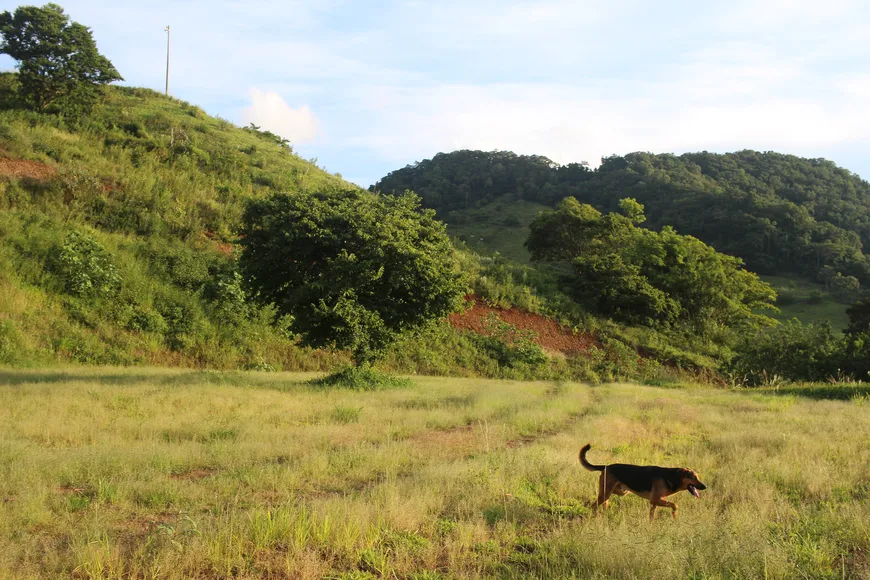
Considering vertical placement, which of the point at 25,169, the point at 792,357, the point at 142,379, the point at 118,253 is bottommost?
the point at 142,379

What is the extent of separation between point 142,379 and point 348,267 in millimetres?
6643

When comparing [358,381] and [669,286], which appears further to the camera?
[669,286]

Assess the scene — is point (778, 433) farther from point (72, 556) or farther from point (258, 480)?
point (72, 556)

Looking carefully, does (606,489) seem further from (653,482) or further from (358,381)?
(358,381)

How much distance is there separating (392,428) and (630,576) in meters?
7.36

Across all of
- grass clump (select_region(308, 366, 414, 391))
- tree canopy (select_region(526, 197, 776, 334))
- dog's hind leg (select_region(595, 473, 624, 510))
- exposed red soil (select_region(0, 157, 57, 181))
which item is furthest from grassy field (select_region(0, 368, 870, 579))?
tree canopy (select_region(526, 197, 776, 334))

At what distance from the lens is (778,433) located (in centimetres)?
1138

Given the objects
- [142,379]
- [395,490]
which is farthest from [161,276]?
[395,490]

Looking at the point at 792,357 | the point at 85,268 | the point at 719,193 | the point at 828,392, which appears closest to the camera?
the point at 828,392

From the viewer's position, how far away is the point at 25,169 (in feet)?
88.4

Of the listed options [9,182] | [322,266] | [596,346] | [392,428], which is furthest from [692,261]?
[9,182]

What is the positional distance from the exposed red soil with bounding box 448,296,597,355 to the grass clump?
11944 mm

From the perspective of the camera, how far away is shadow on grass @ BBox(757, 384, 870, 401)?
19875 mm

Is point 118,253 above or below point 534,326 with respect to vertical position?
above
